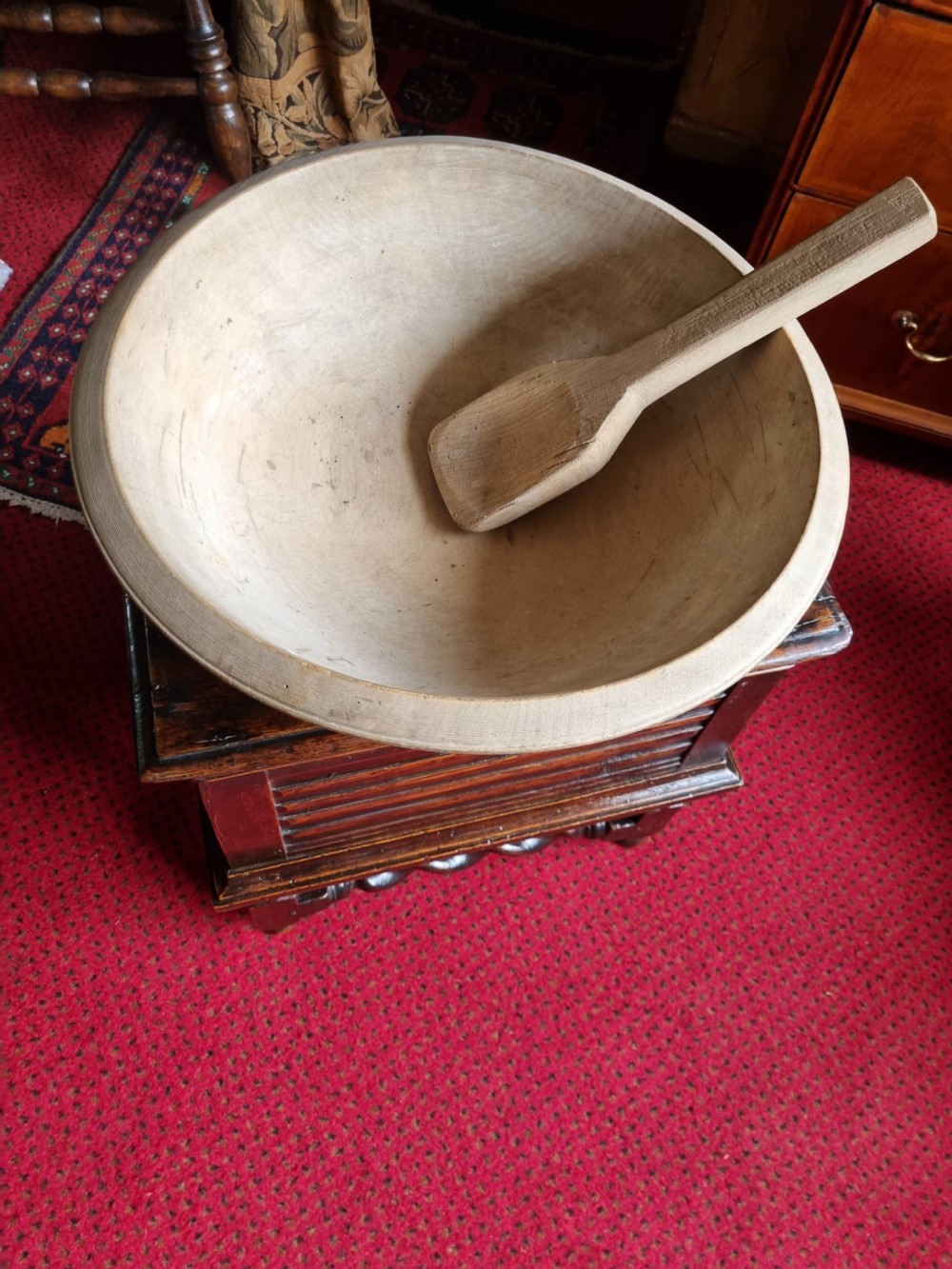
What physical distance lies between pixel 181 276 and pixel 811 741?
2.96ft

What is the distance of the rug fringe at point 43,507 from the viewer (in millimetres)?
1229

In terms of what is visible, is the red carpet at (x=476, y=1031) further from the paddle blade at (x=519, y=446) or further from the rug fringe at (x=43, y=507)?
the paddle blade at (x=519, y=446)

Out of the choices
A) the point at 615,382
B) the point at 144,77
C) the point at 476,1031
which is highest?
the point at 615,382

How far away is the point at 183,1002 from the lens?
99cm

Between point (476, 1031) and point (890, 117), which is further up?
point (890, 117)

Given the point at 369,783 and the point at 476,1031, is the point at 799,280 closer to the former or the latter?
the point at 369,783

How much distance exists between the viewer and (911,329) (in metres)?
1.20

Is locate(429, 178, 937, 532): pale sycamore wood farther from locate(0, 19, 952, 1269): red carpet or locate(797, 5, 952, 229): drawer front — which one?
locate(0, 19, 952, 1269): red carpet

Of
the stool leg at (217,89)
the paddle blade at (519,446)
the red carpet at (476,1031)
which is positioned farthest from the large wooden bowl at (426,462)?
the stool leg at (217,89)

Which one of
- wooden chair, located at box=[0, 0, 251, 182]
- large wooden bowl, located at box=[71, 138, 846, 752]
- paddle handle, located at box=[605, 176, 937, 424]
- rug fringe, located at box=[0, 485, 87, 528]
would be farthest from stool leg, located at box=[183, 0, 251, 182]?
paddle handle, located at box=[605, 176, 937, 424]

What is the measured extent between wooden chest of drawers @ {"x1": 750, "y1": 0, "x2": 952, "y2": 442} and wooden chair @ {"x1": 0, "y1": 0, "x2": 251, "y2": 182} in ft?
2.46

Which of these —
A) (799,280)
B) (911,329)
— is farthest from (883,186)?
(799,280)

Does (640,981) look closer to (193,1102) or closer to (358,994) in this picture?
(358,994)

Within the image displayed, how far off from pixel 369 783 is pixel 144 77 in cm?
109
